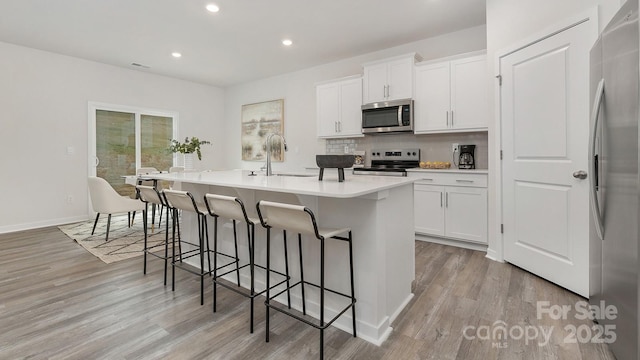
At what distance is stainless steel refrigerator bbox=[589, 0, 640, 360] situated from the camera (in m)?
1.34

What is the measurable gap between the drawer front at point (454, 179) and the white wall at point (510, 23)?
0.84 feet

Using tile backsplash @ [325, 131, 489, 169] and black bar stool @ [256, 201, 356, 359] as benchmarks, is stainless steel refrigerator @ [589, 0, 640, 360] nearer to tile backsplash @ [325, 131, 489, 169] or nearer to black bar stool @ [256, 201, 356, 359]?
black bar stool @ [256, 201, 356, 359]

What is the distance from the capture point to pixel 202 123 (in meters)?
6.82

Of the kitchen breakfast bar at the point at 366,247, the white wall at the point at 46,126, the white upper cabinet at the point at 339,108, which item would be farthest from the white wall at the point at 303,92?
the kitchen breakfast bar at the point at 366,247

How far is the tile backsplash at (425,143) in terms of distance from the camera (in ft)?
13.0

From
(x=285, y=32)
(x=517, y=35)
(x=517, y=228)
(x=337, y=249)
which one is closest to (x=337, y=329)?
(x=337, y=249)

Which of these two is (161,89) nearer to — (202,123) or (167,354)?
(202,123)

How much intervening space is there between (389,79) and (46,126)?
203 inches

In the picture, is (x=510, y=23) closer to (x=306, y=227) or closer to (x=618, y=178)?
(x=618, y=178)

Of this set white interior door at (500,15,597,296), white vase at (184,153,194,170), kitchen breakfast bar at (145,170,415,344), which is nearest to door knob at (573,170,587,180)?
white interior door at (500,15,597,296)

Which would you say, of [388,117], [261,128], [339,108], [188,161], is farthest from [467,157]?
[261,128]

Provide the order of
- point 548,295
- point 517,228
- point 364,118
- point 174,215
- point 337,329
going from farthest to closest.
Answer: point 364,118 < point 517,228 < point 174,215 < point 548,295 < point 337,329

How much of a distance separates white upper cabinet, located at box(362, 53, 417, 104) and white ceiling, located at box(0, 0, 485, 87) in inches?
14.2

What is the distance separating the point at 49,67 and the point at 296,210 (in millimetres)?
5405
